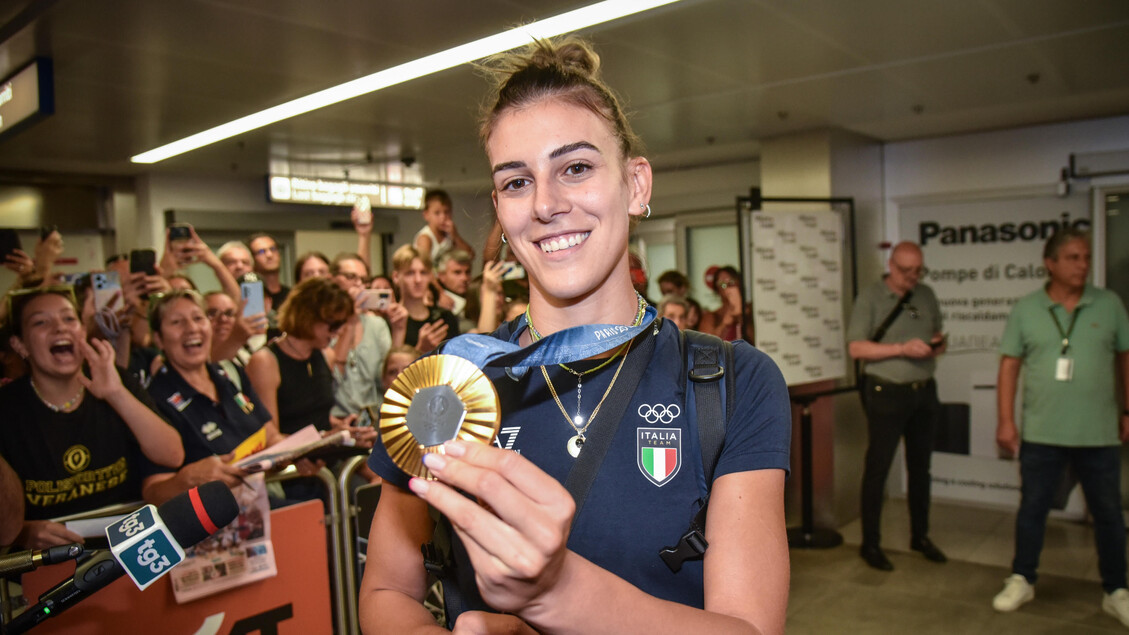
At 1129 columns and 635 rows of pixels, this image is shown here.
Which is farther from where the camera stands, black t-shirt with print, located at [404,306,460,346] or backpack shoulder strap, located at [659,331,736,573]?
black t-shirt with print, located at [404,306,460,346]

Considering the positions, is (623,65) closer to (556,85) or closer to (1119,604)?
(556,85)

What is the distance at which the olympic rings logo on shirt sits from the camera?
963 mm

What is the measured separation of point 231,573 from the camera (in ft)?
8.76

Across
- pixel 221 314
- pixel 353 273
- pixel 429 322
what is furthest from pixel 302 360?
pixel 353 273

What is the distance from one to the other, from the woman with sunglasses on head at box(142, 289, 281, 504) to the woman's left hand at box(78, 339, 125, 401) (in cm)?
31

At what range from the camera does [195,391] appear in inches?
119

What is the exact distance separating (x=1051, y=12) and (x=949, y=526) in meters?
3.85

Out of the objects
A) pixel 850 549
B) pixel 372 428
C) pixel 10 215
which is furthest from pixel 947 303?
pixel 10 215

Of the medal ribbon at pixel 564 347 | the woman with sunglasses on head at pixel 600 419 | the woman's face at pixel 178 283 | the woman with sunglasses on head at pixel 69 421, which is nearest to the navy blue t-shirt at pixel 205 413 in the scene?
the woman with sunglasses on head at pixel 69 421

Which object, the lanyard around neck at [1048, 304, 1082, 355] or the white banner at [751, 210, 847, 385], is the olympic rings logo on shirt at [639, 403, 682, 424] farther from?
the white banner at [751, 210, 847, 385]

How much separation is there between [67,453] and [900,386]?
457 cm

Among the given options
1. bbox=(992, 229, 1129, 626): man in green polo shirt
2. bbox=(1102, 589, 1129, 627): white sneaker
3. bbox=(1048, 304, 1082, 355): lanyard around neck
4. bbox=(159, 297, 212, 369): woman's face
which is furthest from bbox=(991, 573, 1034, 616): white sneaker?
bbox=(159, 297, 212, 369): woman's face

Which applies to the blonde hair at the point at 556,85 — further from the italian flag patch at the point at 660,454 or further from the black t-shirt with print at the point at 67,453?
the black t-shirt with print at the point at 67,453

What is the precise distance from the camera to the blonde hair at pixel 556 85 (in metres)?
1.01
